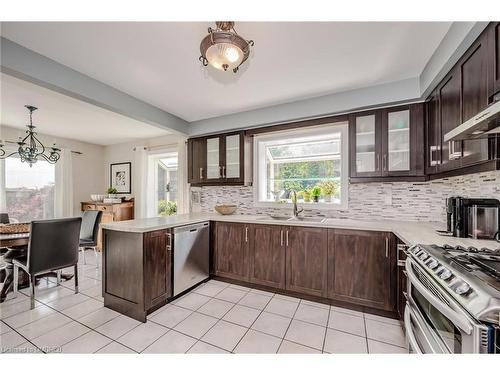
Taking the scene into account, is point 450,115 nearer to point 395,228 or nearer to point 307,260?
point 395,228

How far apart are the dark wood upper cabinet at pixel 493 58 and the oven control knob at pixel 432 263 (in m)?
0.94

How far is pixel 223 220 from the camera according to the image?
2904 mm

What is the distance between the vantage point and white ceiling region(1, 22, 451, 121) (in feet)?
5.18

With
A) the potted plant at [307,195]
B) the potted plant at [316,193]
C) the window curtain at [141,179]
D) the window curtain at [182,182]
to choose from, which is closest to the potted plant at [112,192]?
the window curtain at [141,179]

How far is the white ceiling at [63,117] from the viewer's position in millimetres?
2607

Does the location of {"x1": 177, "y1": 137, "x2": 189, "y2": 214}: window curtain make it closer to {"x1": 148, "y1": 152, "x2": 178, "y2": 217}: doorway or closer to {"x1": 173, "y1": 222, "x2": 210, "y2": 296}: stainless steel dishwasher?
{"x1": 148, "y1": 152, "x2": 178, "y2": 217}: doorway

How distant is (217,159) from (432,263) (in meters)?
2.86

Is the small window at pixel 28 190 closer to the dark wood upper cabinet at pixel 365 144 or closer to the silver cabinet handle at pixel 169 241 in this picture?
the silver cabinet handle at pixel 169 241

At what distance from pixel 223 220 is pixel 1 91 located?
9.80 feet

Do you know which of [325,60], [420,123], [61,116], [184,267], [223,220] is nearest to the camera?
[325,60]

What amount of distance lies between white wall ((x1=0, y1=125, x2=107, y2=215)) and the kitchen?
1.21 metres

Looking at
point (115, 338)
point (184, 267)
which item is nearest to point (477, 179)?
point (184, 267)

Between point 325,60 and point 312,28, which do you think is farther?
point 325,60
